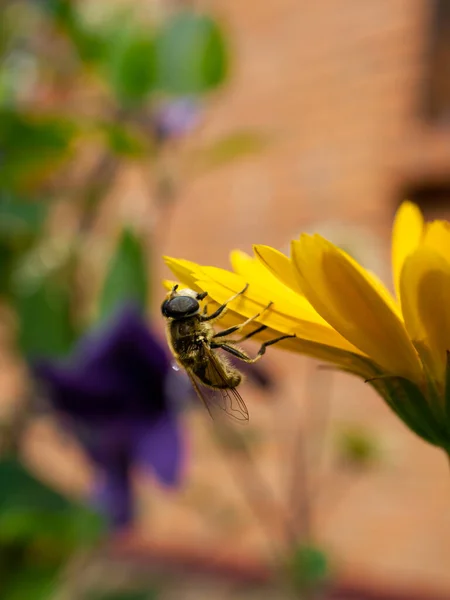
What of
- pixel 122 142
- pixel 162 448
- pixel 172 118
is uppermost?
pixel 172 118

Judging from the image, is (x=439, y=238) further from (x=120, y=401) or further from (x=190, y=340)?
(x=120, y=401)

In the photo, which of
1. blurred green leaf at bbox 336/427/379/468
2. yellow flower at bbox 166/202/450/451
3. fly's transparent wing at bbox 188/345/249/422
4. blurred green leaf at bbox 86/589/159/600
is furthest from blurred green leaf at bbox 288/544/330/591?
yellow flower at bbox 166/202/450/451

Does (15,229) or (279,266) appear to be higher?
(15,229)

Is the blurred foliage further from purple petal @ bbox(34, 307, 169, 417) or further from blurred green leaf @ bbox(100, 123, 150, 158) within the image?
blurred green leaf @ bbox(100, 123, 150, 158)

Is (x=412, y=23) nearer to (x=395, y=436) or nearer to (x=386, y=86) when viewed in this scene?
(x=386, y=86)

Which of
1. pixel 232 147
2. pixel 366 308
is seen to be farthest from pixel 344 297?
pixel 232 147

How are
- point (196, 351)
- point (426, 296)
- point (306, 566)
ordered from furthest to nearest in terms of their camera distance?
1. point (306, 566)
2. point (196, 351)
3. point (426, 296)

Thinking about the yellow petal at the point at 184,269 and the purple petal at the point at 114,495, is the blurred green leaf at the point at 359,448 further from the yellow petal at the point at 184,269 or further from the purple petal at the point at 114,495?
the yellow petal at the point at 184,269

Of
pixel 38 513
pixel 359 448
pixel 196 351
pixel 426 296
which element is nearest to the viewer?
pixel 426 296
